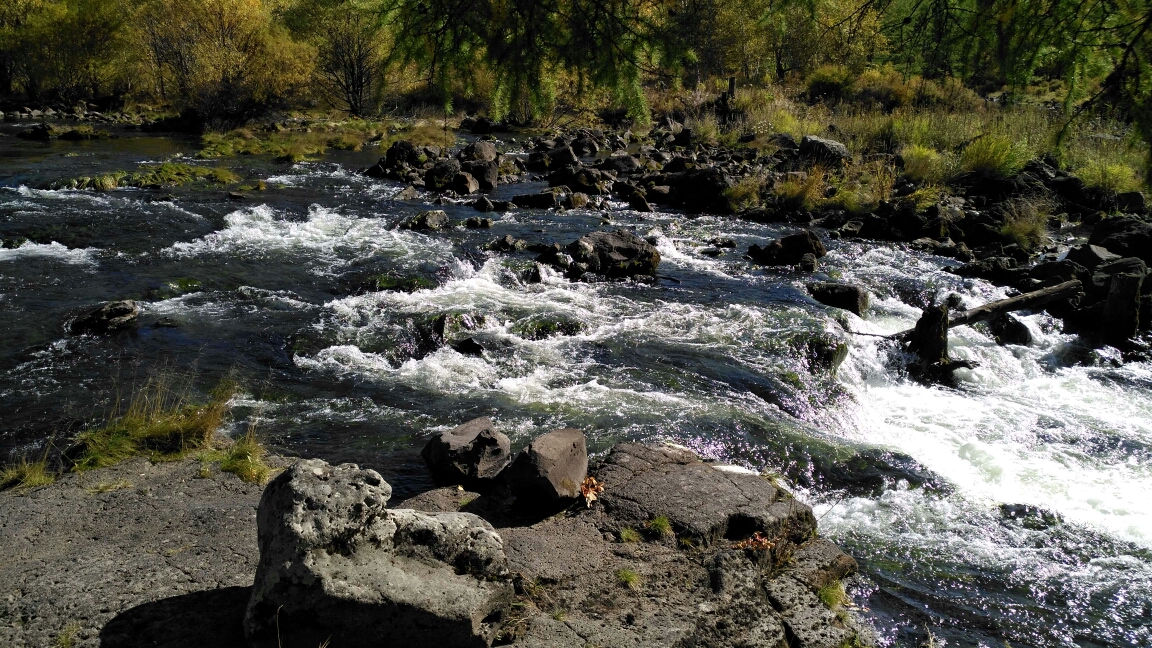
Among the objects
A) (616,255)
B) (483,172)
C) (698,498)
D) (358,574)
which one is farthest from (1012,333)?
(483,172)

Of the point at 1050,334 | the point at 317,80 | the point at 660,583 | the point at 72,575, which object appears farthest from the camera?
the point at 317,80

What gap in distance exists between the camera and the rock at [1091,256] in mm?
12938

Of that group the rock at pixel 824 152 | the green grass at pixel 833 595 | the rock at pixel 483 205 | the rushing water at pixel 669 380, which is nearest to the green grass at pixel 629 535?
the green grass at pixel 833 595

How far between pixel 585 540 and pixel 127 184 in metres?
20.0

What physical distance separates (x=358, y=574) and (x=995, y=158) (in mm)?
22049

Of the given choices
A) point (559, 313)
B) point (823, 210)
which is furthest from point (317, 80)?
point (559, 313)

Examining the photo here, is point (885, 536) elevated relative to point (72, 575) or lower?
lower

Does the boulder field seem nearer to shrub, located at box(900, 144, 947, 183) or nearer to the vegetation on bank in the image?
the vegetation on bank

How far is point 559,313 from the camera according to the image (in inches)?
457

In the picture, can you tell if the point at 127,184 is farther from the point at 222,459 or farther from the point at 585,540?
the point at 585,540

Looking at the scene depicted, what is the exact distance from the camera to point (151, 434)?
6695 mm

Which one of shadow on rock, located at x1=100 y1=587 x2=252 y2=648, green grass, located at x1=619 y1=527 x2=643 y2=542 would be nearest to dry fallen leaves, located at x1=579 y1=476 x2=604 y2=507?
green grass, located at x1=619 y1=527 x2=643 y2=542

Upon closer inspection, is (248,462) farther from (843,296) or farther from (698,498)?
(843,296)

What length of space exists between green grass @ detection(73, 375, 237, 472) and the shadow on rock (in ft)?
8.72
